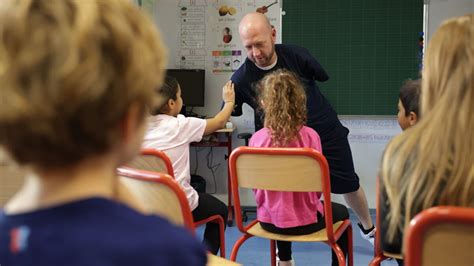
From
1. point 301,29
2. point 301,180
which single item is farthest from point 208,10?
point 301,180

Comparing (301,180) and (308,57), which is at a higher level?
(308,57)

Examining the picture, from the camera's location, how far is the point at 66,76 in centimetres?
51

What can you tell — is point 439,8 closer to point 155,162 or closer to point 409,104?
point 409,104

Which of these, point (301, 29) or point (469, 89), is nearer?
point (469, 89)

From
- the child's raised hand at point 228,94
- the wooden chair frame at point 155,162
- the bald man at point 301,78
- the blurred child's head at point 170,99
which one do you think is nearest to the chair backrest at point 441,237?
the wooden chair frame at point 155,162

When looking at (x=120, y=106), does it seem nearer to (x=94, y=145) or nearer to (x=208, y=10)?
(x=94, y=145)

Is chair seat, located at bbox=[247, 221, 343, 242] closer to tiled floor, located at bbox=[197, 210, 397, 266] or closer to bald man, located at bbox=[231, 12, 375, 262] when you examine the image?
bald man, located at bbox=[231, 12, 375, 262]

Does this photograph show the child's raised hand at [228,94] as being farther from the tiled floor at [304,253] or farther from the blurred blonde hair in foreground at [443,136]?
the blurred blonde hair in foreground at [443,136]

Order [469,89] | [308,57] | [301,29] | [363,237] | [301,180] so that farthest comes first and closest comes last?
[301,29] → [363,237] → [308,57] → [301,180] → [469,89]

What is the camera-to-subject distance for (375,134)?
4262 mm

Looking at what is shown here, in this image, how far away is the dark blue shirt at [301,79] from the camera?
278cm

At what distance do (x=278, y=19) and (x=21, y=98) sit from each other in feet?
12.8

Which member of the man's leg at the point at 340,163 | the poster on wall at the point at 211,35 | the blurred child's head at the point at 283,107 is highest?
the poster on wall at the point at 211,35

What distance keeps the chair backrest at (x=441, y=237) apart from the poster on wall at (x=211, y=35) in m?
3.57
